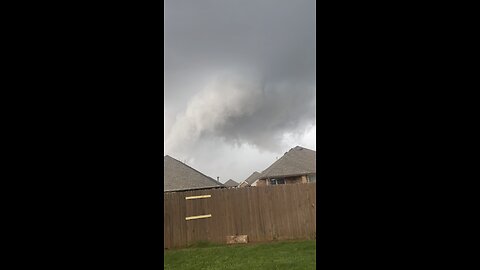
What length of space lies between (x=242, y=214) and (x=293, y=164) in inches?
533

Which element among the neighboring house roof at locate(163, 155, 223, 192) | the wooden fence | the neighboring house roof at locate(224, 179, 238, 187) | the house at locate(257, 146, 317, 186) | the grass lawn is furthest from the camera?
the neighboring house roof at locate(224, 179, 238, 187)

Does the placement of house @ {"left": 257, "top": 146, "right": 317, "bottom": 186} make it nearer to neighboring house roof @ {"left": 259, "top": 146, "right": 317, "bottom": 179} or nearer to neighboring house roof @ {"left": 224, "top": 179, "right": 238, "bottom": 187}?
neighboring house roof @ {"left": 259, "top": 146, "right": 317, "bottom": 179}

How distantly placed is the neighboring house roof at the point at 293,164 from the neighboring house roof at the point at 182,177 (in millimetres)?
3754

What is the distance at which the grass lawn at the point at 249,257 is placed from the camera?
4.85 meters

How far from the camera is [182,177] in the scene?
1777 cm

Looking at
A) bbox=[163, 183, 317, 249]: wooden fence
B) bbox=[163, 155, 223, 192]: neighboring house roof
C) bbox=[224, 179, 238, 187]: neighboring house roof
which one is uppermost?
bbox=[163, 155, 223, 192]: neighboring house roof

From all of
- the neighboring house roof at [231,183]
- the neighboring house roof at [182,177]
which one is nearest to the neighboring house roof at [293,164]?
the neighboring house roof at [182,177]

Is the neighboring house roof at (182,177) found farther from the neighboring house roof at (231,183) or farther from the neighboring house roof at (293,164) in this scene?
the neighboring house roof at (231,183)

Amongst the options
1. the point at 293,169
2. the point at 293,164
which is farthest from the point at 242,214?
the point at 293,164

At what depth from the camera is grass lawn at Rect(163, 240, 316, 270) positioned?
4.85m

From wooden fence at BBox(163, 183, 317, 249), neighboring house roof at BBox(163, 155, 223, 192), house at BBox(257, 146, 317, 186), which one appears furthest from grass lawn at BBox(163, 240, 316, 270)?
house at BBox(257, 146, 317, 186)
